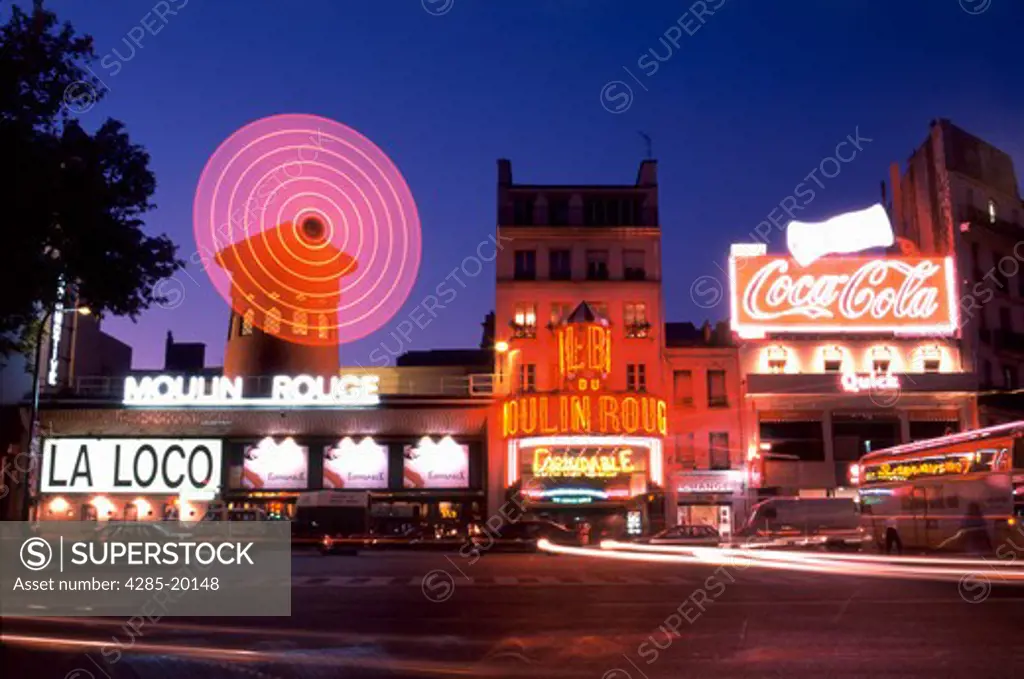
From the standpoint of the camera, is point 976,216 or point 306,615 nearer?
point 306,615

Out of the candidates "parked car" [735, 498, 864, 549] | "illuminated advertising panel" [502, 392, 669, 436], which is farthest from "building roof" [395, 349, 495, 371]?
"parked car" [735, 498, 864, 549]

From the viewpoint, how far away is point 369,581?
79.4 ft

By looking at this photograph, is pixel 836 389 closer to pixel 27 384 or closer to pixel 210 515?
pixel 210 515

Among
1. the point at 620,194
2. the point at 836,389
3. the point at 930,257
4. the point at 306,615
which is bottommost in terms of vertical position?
the point at 306,615

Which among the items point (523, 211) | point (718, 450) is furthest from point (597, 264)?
point (718, 450)

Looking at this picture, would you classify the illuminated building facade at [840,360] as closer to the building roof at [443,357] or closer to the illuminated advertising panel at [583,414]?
the illuminated advertising panel at [583,414]

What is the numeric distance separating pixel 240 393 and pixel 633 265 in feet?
71.3

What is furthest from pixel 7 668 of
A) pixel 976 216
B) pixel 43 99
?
pixel 976 216

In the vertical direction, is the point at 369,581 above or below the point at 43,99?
below

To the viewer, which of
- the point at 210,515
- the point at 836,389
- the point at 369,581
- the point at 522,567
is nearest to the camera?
the point at 369,581

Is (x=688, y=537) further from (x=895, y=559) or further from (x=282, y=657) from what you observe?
(x=282, y=657)

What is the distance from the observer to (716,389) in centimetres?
5475

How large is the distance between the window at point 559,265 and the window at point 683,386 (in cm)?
781

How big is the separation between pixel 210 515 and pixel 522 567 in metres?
23.8
